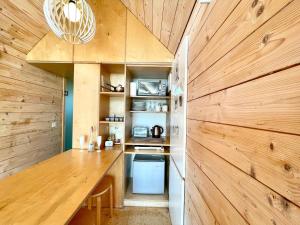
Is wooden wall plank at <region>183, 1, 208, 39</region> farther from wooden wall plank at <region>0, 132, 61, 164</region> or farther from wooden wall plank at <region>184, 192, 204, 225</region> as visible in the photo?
wooden wall plank at <region>0, 132, 61, 164</region>

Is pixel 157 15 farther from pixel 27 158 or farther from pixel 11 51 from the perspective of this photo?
pixel 27 158

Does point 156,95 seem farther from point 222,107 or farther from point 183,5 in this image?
point 222,107

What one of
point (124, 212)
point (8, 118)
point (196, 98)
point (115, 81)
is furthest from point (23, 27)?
point (124, 212)

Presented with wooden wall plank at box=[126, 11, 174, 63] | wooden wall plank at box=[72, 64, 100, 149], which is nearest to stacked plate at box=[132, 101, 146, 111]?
wooden wall plank at box=[72, 64, 100, 149]

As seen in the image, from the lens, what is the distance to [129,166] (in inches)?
125

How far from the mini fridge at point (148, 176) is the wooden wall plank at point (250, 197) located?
72.6 inches

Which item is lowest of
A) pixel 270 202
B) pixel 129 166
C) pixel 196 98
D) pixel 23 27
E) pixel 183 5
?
pixel 129 166

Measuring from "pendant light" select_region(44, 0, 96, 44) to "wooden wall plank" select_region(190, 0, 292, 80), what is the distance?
103 cm

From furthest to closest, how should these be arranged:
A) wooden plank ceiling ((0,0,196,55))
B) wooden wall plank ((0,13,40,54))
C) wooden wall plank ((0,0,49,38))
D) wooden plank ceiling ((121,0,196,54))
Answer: wooden wall plank ((0,13,40,54)) → wooden wall plank ((0,0,49,38)) → wooden plank ceiling ((0,0,196,55)) → wooden plank ceiling ((121,0,196,54))

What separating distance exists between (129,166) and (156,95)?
4.61ft

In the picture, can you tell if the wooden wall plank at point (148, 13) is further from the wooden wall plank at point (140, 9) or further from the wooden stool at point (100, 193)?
the wooden stool at point (100, 193)

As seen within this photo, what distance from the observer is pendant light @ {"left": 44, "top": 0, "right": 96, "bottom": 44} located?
1.28 m

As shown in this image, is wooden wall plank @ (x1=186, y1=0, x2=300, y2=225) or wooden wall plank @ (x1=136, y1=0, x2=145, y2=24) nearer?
wooden wall plank @ (x1=186, y1=0, x2=300, y2=225)

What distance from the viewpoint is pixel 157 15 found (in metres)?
1.83
